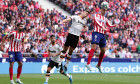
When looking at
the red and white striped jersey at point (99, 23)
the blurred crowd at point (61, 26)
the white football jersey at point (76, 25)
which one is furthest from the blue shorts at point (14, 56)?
the blurred crowd at point (61, 26)

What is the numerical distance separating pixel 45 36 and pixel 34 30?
919 mm

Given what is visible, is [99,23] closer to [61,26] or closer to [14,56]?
[14,56]

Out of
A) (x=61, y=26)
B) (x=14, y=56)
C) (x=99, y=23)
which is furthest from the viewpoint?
(x=61, y=26)

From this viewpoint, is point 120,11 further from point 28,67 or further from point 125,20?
point 28,67

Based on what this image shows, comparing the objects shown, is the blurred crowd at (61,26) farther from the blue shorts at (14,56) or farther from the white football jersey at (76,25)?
the blue shorts at (14,56)

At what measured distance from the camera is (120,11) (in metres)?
37.7

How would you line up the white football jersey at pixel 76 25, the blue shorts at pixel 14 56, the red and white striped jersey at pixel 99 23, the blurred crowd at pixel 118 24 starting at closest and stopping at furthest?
Answer: the blue shorts at pixel 14 56, the white football jersey at pixel 76 25, the red and white striped jersey at pixel 99 23, the blurred crowd at pixel 118 24

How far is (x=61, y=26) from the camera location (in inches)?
1270

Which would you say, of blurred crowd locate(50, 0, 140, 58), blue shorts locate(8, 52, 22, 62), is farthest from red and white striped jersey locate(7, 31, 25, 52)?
blurred crowd locate(50, 0, 140, 58)

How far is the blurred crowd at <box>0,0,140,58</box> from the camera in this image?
29.7 meters

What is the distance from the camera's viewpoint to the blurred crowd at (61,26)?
29.7 meters

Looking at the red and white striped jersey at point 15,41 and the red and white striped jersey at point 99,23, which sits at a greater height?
the red and white striped jersey at point 99,23

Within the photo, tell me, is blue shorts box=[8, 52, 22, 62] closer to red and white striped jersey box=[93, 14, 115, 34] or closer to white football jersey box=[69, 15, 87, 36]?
white football jersey box=[69, 15, 87, 36]

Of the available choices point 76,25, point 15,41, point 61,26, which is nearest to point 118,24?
point 61,26
